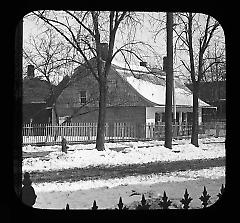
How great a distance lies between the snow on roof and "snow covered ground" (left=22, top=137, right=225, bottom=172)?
0.33 meters

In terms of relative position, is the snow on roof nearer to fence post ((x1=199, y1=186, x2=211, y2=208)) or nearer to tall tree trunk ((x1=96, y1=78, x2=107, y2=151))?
tall tree trunk ((x1=96, y1=78, x2=107, y2=151))

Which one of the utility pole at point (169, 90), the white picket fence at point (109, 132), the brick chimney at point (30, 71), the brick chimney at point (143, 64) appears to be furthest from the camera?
the brick chimney at point (143, 64)

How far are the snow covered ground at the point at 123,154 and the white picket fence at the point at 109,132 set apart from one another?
0.06 m

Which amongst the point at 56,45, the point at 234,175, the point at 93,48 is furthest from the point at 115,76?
the point at 234,175

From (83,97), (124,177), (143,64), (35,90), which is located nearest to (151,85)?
(143,64)

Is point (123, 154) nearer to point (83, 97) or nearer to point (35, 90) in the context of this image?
point (83, 97)

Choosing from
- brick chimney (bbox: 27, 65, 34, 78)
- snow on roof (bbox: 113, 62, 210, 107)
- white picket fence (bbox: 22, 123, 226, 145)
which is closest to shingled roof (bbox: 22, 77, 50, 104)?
brick chimney (bbox: 27, 65, 34, 78)

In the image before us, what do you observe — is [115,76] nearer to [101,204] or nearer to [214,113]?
[214,113]

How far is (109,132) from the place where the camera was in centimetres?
265

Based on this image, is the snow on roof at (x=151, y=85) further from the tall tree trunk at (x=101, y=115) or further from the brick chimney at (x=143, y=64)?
the tall tree trunk at (x=101, y=115)

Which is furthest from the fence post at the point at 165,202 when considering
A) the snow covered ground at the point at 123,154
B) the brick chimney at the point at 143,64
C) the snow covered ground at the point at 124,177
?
the brick chimney at the point at 143,64

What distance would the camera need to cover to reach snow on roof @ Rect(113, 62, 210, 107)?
274cm

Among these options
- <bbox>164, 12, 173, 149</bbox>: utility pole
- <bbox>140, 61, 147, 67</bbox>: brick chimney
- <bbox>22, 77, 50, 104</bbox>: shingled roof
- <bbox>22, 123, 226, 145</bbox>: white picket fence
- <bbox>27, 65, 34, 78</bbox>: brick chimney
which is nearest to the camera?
<bbox>22, 77, 50, 104</bbox>: shingled roof

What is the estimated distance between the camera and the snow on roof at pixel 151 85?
274 cm
